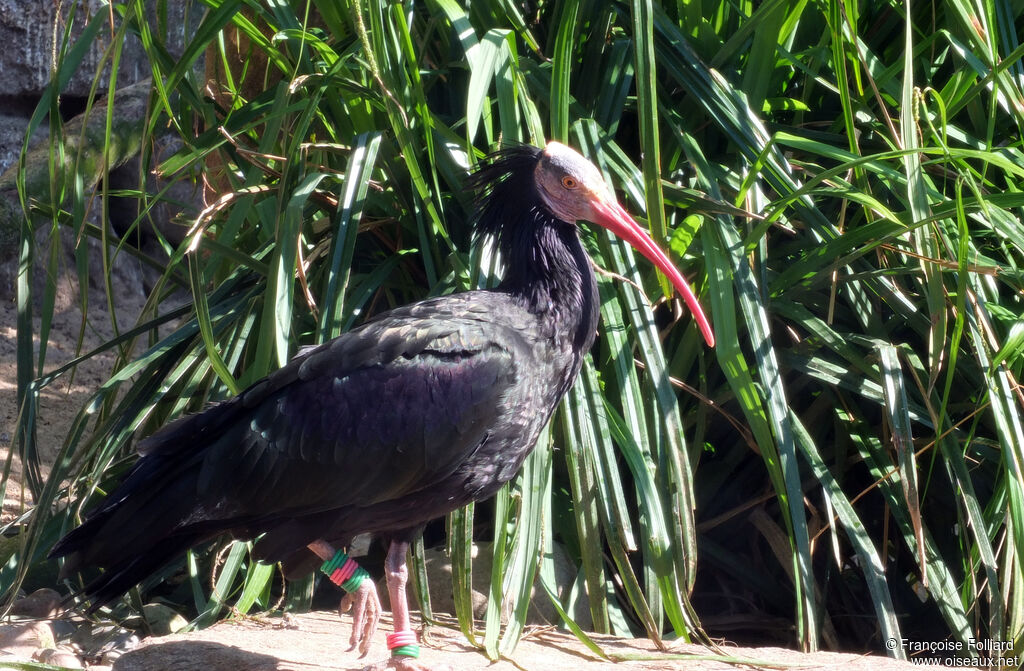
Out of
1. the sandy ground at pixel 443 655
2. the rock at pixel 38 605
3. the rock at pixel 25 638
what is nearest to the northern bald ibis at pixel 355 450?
the sandy ground at pixel 443 655

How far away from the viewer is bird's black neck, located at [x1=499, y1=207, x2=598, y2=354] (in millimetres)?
3135

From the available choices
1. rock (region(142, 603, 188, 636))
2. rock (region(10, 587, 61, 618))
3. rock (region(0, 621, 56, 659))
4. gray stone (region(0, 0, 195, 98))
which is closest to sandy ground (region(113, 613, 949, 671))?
rock (region(142, 603, 188, 636))

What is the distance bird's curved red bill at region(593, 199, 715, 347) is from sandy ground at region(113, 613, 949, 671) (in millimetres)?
973

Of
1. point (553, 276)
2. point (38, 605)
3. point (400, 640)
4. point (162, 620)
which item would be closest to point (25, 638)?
point (162, 620)

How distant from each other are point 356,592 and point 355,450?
0.45 metres

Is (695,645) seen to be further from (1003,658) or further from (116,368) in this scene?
(116,368)

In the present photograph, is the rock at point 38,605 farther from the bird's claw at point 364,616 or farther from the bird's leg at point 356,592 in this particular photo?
the bird's claw at point 364,616

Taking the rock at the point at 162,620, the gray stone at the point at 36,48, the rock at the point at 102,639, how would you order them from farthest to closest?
the gray stone at the point at 36,48
the rock at the point at 162,620
the rock at the point at 102,639

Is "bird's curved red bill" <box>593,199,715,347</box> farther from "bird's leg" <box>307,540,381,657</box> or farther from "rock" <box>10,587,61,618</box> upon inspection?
"rock" <box>10,587,61,618</box>

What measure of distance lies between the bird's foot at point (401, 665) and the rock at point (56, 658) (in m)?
1.01

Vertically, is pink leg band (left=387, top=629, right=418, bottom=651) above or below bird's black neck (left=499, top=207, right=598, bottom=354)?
below

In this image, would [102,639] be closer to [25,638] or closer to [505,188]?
[25,638]

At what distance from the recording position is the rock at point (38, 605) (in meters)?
3.84

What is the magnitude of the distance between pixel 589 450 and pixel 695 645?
2.36 ft
